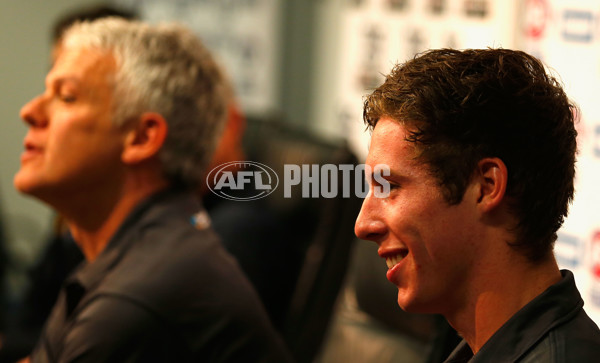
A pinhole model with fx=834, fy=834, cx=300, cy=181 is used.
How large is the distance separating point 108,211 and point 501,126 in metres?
0.98

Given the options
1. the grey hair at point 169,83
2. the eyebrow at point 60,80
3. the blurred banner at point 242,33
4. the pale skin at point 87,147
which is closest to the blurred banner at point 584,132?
the grey hair at point 169,83

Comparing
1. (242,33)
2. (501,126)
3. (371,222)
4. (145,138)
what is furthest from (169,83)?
(242,33)

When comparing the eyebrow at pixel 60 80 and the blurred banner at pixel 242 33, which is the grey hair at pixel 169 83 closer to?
the eyebrow at pixel 60 80

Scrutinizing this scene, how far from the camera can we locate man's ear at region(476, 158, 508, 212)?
83 cm

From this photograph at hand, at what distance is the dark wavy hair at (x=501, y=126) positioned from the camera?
2.73 feet

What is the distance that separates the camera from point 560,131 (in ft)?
2.77

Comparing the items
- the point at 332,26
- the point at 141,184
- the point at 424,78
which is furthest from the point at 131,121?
the point at 332,26

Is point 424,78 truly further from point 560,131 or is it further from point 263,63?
point 263,63

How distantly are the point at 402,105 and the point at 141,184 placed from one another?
86cm

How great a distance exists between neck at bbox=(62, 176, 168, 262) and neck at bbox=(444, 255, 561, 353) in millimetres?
879

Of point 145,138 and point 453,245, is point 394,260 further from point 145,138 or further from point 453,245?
point 145,138

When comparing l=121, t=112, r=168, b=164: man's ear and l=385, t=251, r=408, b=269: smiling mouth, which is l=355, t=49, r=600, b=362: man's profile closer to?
l=385, t=251, r=408, b=269: smiling mouth

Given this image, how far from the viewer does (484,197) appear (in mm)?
852

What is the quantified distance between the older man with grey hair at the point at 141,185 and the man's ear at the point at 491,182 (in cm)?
65
